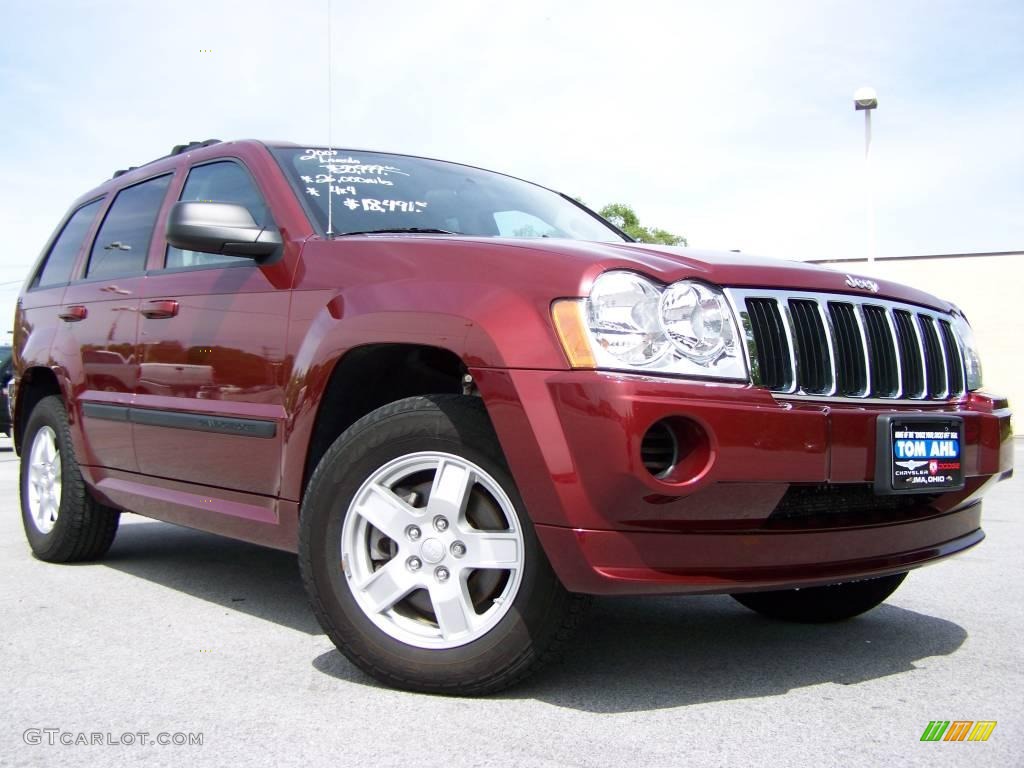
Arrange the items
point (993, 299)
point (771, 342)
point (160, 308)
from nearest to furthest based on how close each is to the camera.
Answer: point (771, 342) < point (160, 308) < point (993, 299)

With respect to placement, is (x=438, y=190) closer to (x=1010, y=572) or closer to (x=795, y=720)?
(x=795, y=720)

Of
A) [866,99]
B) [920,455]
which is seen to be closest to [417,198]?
[920,455]

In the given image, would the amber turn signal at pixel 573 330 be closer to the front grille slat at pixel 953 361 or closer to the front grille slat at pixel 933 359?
the front grille slat at pixel 933 359

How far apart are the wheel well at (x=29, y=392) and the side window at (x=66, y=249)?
0.45 meters

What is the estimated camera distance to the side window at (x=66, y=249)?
199 inches

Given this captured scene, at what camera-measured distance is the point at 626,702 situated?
2.71 m

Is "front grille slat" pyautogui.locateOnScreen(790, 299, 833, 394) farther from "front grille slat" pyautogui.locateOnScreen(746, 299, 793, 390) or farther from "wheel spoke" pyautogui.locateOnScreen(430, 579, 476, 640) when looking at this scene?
"wheel spoke" pyautogui.locateOnScreen(430, 579, 476, 640)

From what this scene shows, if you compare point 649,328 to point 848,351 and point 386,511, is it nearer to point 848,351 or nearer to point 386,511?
point 848,351

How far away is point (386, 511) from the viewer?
284 cm

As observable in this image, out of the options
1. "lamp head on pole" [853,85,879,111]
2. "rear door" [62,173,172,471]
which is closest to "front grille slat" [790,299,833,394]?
"rear door" [62,173,172,471]

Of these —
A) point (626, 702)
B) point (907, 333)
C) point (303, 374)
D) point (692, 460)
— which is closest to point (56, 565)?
point (303, 374)

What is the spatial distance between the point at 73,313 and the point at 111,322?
49cm

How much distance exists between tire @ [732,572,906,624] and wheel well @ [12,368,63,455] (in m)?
3.40

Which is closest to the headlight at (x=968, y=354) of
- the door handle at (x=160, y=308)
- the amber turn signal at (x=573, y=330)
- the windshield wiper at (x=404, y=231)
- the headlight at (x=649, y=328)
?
the headlight at (x=649, y=328)
